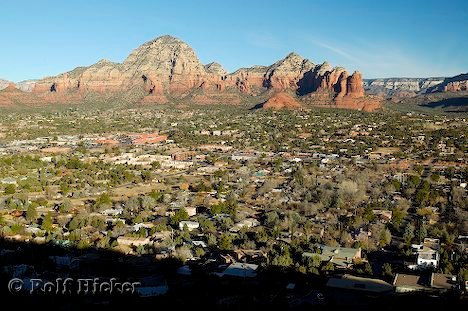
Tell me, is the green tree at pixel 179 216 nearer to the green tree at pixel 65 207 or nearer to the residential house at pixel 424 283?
the green tree at pixel 65 207

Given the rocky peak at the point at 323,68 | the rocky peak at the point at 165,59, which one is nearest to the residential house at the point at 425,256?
the rocky peak at the point at 323,68

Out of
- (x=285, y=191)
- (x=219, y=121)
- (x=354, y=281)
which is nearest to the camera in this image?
(x=354, y=281)

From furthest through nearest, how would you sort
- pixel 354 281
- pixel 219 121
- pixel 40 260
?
1. pixel 219 121
2. pixel 40 260
3. pixel 354 281

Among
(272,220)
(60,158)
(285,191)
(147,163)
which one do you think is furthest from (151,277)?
(60,158)

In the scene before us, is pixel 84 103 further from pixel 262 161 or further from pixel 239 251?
pixel 239 251

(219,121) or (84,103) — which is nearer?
(219,121)
